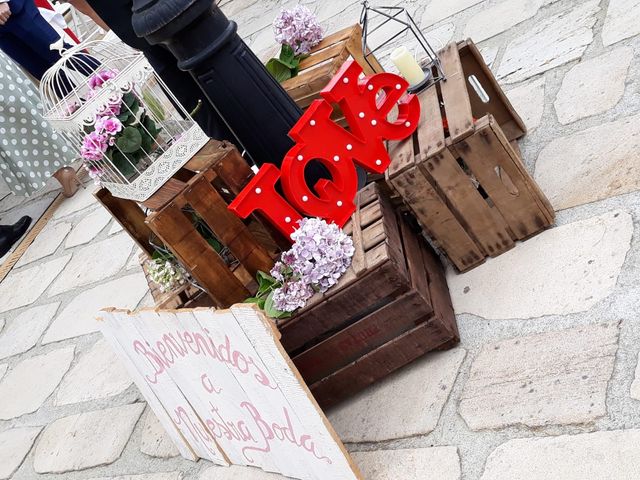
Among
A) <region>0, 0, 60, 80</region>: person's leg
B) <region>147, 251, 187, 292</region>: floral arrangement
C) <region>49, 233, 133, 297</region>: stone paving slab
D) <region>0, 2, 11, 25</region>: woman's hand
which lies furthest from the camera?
<region>0, 0, 60, 80</region>: person's leg

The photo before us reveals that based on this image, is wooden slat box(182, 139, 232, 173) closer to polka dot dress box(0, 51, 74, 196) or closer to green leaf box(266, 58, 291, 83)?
green leaf box(266, 58, 291, 83)

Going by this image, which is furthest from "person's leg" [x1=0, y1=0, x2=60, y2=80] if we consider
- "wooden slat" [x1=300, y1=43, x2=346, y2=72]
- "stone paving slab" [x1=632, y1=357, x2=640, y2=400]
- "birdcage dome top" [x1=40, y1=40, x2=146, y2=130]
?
"stone paving slab" [x1=632, y1=357, x2=640, y2=400]

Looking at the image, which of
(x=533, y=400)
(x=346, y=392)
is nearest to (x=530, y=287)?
(x=533, y=400)

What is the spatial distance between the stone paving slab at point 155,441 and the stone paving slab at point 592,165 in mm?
1551

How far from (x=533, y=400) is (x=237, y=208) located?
96 centimetres

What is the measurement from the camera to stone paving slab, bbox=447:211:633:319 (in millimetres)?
2199

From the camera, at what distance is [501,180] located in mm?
2408

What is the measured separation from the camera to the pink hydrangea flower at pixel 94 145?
7.40ft

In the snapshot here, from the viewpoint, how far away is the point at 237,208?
230cm

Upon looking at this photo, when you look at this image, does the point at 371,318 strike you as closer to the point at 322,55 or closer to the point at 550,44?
the point at 322,55

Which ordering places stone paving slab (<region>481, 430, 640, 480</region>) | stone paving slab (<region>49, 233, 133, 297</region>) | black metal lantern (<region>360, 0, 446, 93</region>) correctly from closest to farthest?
stone paving slab (<region>481, 430, 640, 480</region>) < black metal lantern (<region>360, 0, 446, 93</region>) < stone paving slab (<region>49, 233, 133, 297</region>)

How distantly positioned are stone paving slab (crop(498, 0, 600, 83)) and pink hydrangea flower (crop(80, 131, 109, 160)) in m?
1.91

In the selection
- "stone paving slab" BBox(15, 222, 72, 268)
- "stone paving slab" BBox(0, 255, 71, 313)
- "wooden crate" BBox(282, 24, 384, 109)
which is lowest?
"stone paving slab" BBox(0, 255, 71, 313)

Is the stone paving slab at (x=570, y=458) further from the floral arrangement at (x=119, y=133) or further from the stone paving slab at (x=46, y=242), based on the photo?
the stone paving slab at (x=46, y=242)
